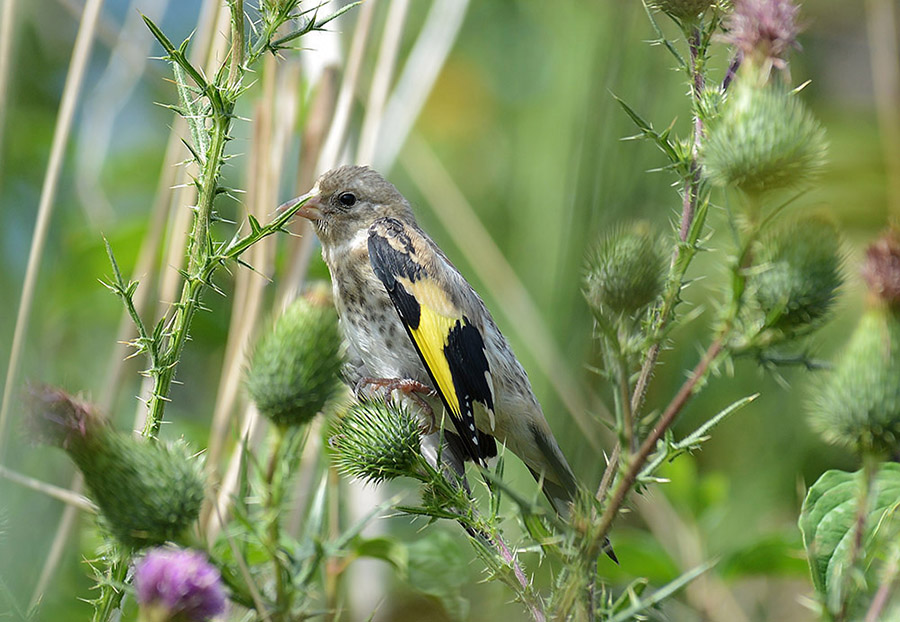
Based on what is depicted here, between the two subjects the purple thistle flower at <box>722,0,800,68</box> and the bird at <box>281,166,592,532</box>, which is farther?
the bird at <box>281,166,592,532</box>

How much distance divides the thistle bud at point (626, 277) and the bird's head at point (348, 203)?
4.89 feet

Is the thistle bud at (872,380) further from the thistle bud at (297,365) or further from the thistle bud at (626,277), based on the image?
the thistle bud at (297,365)

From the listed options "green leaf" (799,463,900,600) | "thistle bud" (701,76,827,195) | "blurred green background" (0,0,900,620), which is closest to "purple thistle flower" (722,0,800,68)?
"thistle bud" (701,76,827,195)

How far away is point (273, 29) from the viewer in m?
1.63

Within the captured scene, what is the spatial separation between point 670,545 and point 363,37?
2.14 meters

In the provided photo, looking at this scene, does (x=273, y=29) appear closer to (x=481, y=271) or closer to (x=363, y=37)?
(x=363, y=37)

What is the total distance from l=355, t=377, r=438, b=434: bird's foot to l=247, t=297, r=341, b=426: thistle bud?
102 centimetres

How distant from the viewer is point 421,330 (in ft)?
8.96

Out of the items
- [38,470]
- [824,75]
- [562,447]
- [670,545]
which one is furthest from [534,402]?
[824,75]

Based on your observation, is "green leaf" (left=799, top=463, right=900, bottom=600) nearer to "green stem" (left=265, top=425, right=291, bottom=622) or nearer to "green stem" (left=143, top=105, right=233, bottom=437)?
"green stem" (left=265, top=425, right=291, bottom=622)

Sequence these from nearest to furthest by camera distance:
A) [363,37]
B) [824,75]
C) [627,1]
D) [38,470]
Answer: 1. [38,470]
2. [363,37]
3. [627,1]
4. [824,75]

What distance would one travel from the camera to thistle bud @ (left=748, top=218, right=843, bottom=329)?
1588 mm

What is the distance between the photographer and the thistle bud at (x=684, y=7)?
6.16 ft

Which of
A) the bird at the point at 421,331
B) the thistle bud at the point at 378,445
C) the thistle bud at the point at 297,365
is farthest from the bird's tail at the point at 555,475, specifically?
the thistle bud at the point at 297,365
